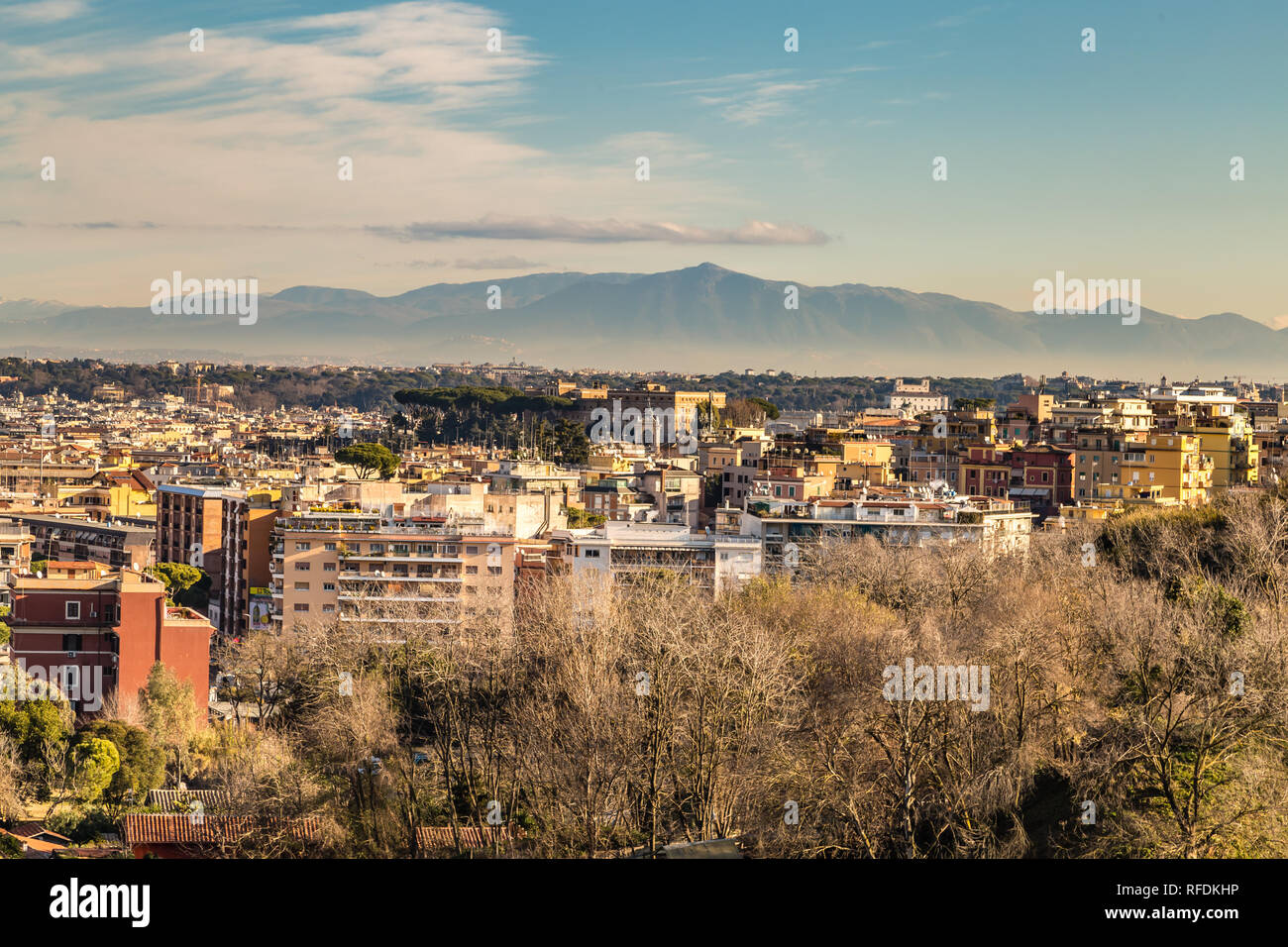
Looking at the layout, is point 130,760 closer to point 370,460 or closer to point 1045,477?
point 1045,477

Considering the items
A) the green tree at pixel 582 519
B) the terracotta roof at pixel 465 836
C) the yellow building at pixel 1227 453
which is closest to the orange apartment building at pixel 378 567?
the green tree at pixel 582 519

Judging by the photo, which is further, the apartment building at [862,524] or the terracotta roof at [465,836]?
the apartment building at [862,524]

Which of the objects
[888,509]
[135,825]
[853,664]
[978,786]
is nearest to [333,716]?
[135,825]

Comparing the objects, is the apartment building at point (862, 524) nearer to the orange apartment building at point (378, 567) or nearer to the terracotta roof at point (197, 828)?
the orange apartment building at point (378, 567)
